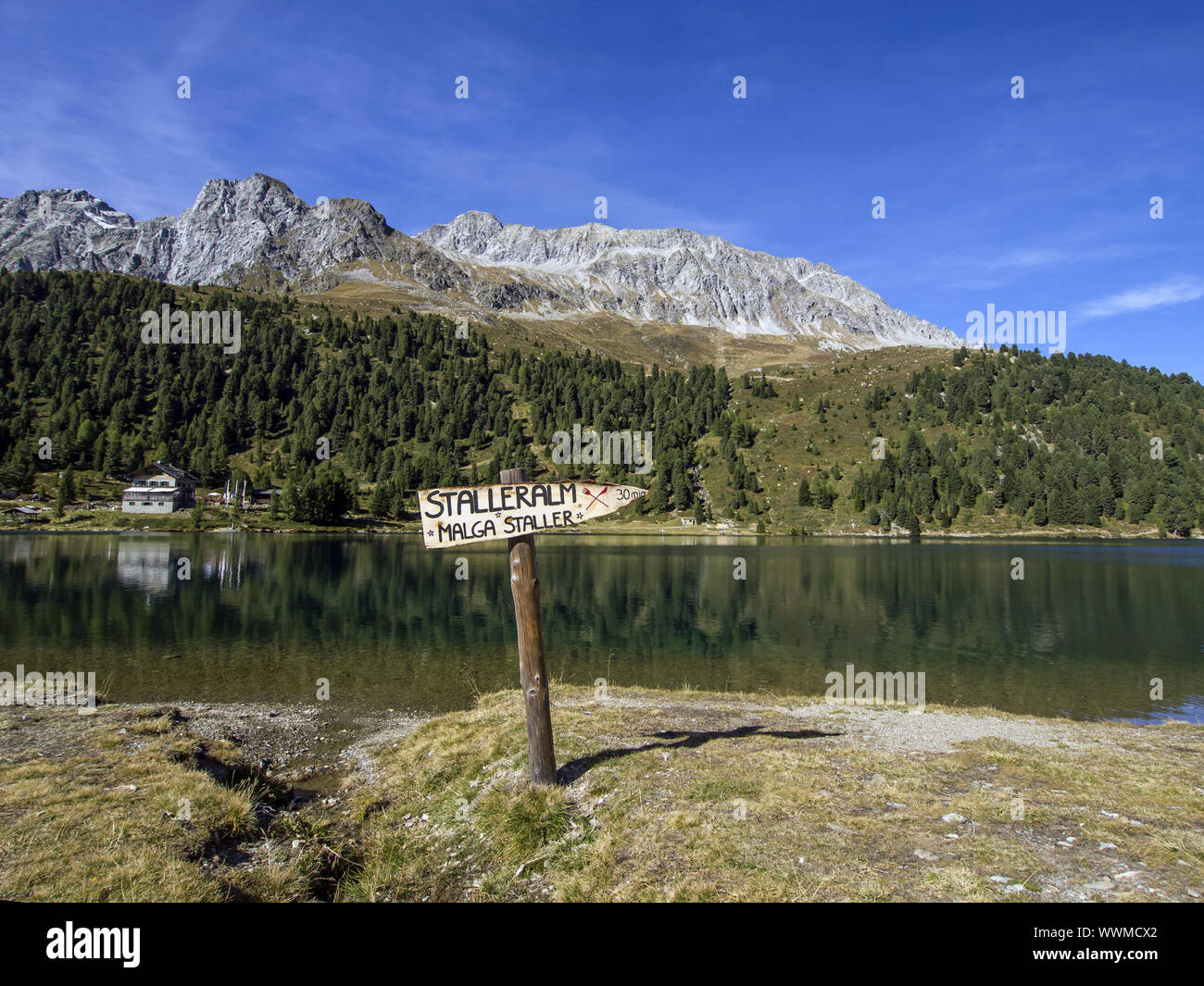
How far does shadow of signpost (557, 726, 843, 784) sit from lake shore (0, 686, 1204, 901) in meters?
0.10

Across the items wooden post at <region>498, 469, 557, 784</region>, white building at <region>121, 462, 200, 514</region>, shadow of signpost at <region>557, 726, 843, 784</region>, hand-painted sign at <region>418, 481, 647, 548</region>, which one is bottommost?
shadow of signpost at <region>557, 726, 843, 784</region>

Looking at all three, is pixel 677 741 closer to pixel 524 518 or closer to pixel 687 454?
pixel 524 518

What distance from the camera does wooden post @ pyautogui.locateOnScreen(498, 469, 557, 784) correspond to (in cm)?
1009

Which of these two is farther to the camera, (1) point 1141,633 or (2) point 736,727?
(1) point 1141,633

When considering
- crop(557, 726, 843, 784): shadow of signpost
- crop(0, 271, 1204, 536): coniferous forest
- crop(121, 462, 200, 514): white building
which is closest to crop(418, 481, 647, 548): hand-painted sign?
crop(557, 726, 843, 784): shadow of signpost

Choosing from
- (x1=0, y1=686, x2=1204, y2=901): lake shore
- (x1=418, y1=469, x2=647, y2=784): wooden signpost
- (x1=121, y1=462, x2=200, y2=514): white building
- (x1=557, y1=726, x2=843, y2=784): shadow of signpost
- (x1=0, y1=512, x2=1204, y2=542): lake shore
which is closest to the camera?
(x1=0, y1=686, x2=1204, y2=901): lake shore

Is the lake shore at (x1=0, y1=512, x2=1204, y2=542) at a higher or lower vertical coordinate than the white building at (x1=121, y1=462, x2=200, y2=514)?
lower

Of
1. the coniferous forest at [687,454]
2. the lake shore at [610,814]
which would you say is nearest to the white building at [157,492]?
the coniferous forest at [687,454]

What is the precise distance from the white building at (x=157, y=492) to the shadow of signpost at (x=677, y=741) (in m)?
156

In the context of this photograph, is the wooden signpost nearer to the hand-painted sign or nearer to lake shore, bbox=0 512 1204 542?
the hand-painted sign
